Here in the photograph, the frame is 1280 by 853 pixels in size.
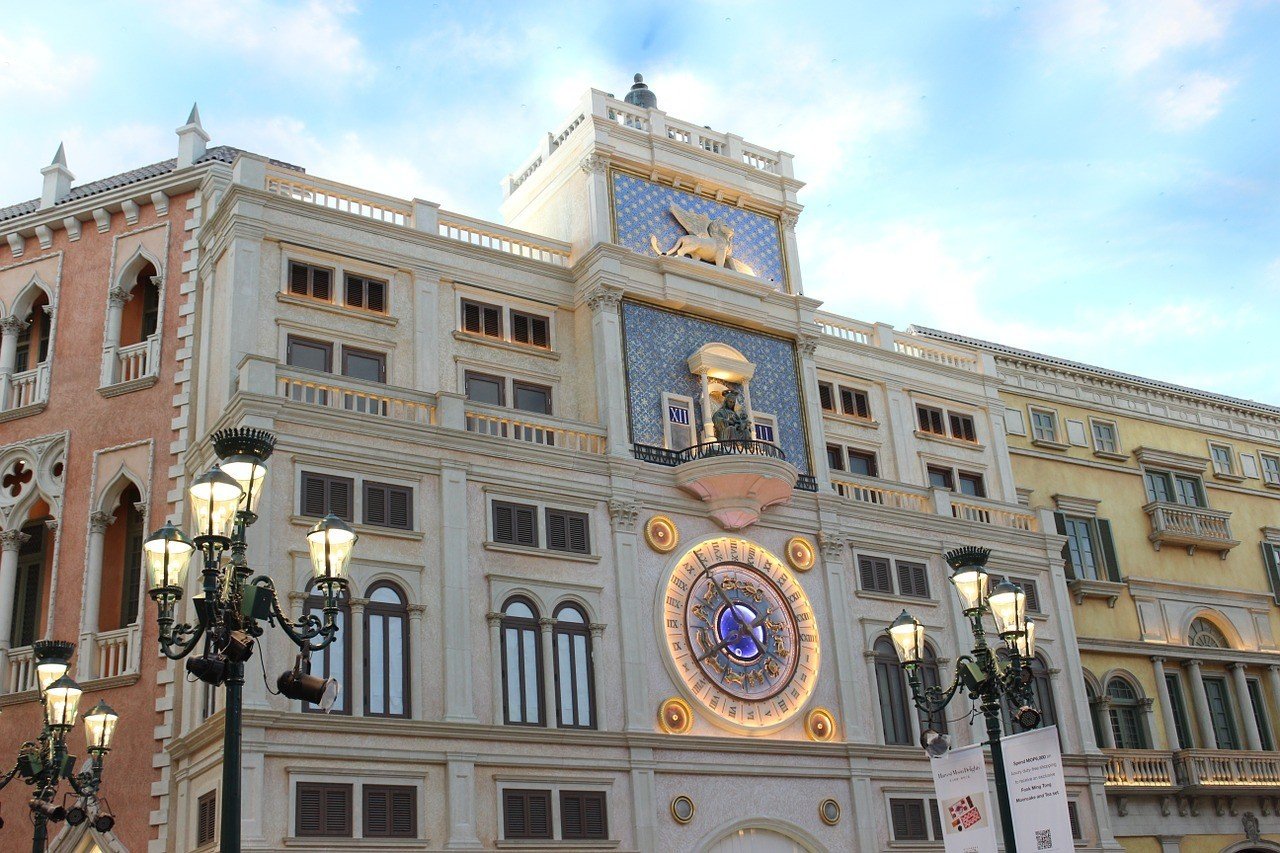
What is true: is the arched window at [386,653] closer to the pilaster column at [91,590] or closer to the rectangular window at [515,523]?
the rectangular window at [515,523]

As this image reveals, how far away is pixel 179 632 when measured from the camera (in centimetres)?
1284

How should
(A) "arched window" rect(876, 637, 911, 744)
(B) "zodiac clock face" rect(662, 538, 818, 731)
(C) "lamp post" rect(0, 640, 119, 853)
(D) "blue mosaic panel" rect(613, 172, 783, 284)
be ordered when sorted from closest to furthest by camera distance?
(C) "lamp post" rect(0, 640, 119, 853) < (B) "zodiac clock face" rect(662, 538, 818, 731) < (A) "arched window" rect(876, 637, 911, 744) < (D) "blue mosaic panel" rect(613, 172, 783, 284)

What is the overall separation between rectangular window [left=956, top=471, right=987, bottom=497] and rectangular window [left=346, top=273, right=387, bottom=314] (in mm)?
15586

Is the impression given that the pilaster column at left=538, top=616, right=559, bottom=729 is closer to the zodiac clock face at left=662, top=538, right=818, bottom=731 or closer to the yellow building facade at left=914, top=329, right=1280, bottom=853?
the zodiac clock face at left=662, top=538, right=818, bottom=731

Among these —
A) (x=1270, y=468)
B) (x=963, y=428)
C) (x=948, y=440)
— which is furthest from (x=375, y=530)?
(x=1270, y=468)

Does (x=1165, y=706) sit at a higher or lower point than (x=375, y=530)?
lower

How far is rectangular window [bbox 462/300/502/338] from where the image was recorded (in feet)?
94.1

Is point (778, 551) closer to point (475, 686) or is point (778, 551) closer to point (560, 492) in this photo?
point (560, 492)

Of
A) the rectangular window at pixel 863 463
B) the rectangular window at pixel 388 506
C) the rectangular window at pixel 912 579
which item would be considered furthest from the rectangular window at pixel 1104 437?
the rectangular window at pixel 388 506

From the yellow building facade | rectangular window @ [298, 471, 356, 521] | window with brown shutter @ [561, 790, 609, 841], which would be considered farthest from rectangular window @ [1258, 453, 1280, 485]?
rectangular window @ [298, 471, 356, 521]

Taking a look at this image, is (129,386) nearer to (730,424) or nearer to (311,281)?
(311,281)

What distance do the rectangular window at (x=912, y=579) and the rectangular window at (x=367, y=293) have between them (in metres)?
12.6

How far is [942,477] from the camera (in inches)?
1390

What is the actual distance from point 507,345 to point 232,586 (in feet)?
54.0
